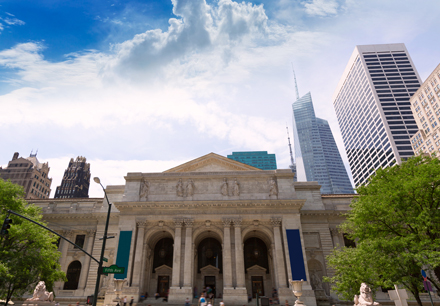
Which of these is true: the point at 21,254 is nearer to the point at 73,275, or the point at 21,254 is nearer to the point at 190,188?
the point at 73,275

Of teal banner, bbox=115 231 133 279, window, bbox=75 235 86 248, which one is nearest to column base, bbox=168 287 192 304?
teal banner, bbox=115 231 133 279

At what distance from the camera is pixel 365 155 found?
452 ft

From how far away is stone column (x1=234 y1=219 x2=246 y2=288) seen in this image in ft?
122

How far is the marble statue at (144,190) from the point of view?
43.3 meters

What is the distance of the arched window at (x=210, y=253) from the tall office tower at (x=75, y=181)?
79.8 meters

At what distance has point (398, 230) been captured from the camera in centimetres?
2562

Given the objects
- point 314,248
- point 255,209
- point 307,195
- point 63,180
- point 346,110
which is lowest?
point 314,248

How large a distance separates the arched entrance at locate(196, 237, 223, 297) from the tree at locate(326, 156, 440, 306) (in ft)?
69.3

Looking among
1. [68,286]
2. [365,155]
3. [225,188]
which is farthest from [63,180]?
[365,155]

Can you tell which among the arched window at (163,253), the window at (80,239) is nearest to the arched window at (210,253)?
the arched window at (163,253)

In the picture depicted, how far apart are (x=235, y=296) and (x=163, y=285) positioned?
41.5ft

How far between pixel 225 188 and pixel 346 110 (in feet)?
461

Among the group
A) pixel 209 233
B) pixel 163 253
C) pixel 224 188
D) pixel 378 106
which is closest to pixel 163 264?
pixel 163 253

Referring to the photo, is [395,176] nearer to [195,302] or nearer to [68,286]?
[195,302]
